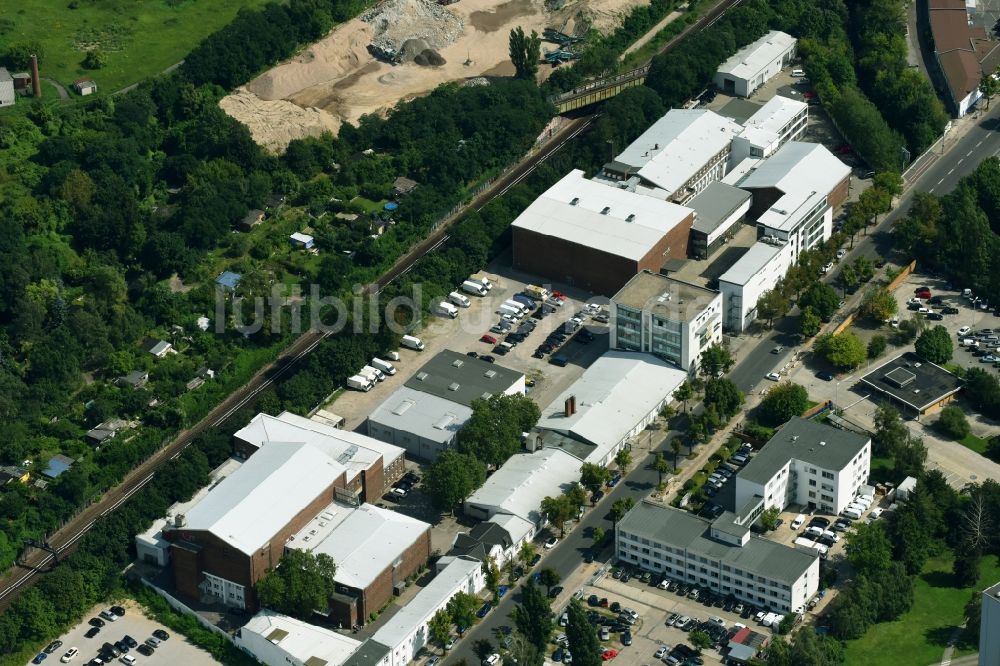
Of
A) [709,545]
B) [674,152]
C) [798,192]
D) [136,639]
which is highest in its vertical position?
[674,152]

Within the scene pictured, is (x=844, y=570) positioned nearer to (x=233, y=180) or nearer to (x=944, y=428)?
(x=944, y=428)

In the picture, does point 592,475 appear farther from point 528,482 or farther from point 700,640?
point 700,640

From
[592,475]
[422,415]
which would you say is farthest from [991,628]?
[422,415]

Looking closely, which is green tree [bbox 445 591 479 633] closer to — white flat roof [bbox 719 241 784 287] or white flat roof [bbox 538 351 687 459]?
white flat roof [bbox 538 351 687 459]

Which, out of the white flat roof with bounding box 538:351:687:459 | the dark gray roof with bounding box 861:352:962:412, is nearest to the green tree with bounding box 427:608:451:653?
the white flat roof with bounding box 538:351:687:459

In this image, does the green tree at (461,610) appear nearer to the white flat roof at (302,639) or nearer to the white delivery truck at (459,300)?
the white flat roof at (302,639)

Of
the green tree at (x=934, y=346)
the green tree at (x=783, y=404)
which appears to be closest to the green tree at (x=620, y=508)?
the green tree at (x=783, y=404)
